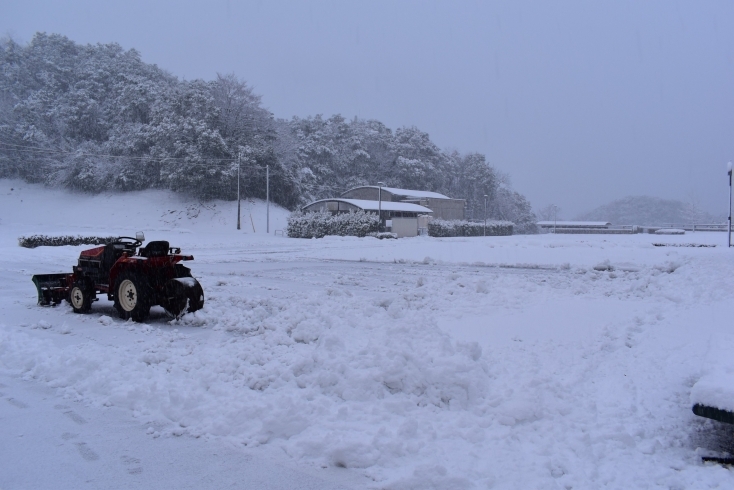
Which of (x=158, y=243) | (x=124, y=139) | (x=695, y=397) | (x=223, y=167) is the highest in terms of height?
(x=124, y=139)

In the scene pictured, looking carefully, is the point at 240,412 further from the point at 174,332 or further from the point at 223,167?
the point at 223,167

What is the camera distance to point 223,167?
45.1 m

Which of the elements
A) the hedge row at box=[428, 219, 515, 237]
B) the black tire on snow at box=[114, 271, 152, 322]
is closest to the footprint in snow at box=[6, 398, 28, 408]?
the black tire on snow at box=[114, 271, 152, 322]

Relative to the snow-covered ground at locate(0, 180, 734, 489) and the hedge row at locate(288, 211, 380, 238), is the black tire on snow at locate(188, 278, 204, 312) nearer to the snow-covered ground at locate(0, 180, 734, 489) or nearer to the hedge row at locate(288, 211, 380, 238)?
the snow-covered ground at locate(0, 180, 734, 489)

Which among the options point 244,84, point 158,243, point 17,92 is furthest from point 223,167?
point 158,243

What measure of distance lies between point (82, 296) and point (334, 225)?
33.2 metres

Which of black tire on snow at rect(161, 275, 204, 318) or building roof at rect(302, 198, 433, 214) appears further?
building roof at rect(302, 198, 433, 214)

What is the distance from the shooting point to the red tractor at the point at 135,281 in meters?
7.93

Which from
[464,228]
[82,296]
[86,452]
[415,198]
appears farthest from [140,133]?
[86,452]

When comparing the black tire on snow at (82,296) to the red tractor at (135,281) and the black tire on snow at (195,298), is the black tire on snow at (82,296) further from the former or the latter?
the black tire on snow at (195,298)

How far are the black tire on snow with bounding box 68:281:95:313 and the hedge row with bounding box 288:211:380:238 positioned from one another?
3215 cm

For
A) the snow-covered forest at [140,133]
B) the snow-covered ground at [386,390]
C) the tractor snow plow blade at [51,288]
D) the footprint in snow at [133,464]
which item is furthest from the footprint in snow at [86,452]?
the snow-covered forest at [140,133]

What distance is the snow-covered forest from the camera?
149ft

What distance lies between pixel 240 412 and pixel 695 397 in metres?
3.33
